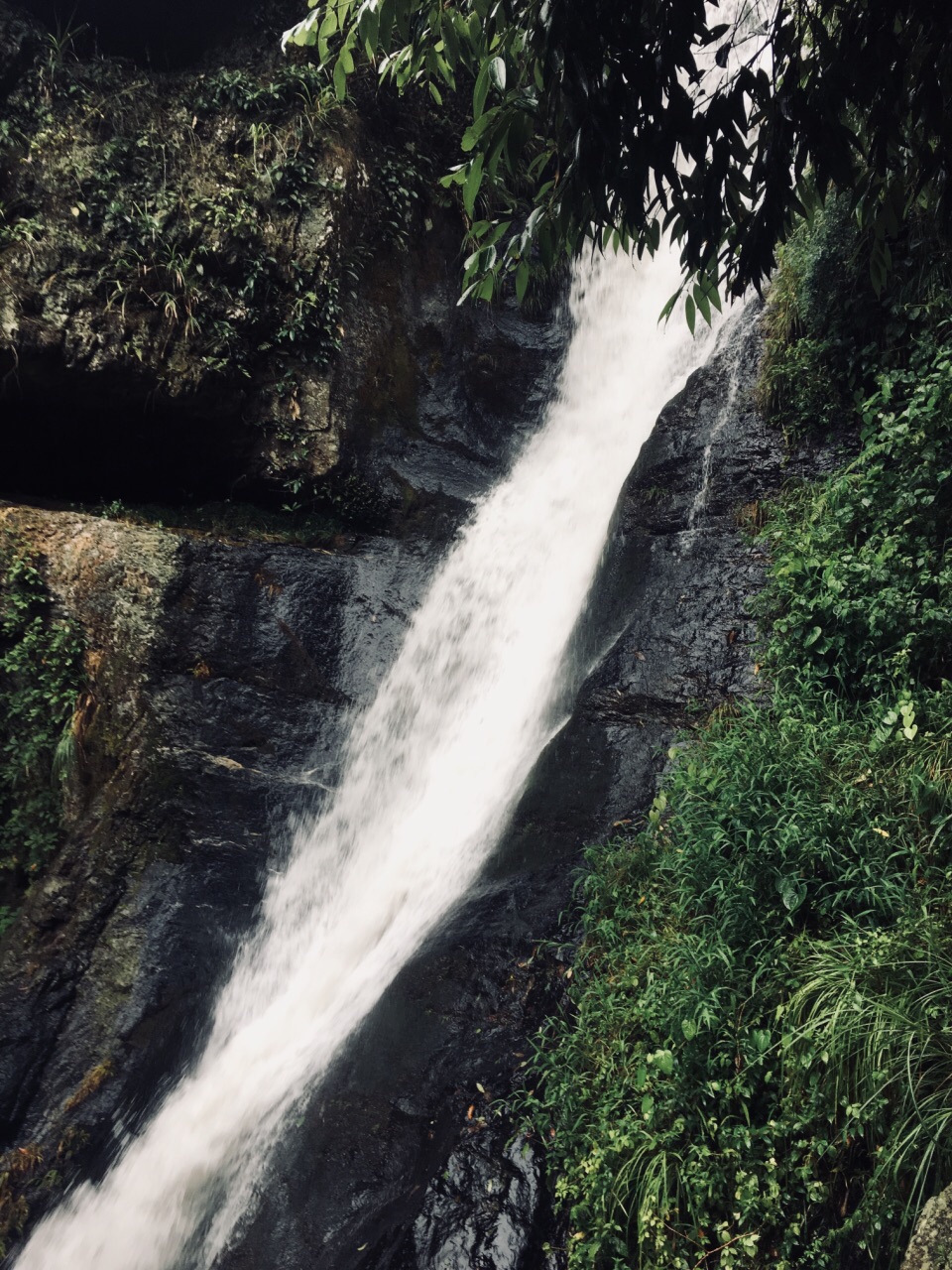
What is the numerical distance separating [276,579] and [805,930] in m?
5.06

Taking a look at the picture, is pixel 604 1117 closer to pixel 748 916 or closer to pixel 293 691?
pixel 748 916

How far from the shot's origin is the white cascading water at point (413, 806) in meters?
4.72

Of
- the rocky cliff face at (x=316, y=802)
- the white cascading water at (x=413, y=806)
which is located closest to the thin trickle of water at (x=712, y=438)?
the rocky cliff face at (x=316, y=802)

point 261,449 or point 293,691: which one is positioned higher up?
point 261,449

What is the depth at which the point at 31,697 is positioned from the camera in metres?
6.95

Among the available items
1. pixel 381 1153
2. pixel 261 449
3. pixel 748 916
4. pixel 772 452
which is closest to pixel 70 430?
pixel 261 449

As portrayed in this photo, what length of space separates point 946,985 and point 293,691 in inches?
199

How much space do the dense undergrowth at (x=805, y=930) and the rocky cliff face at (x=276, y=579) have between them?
44 cm

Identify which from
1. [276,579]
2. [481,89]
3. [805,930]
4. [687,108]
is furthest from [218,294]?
[805,930]

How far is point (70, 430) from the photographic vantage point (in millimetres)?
8070

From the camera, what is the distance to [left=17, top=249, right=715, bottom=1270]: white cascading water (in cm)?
472

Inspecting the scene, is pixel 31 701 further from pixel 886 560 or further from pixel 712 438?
pixel 886 560

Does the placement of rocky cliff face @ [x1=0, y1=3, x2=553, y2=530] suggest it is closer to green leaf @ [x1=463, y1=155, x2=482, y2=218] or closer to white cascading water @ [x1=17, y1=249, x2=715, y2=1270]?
white cascading water @ [x1=17, y1=249, x2=715, y2=1270]

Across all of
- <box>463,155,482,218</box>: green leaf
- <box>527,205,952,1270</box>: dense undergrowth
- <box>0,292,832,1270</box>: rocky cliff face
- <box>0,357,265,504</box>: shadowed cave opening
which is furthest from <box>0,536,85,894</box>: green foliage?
<box>463,155,482,218</box>: green leaf
